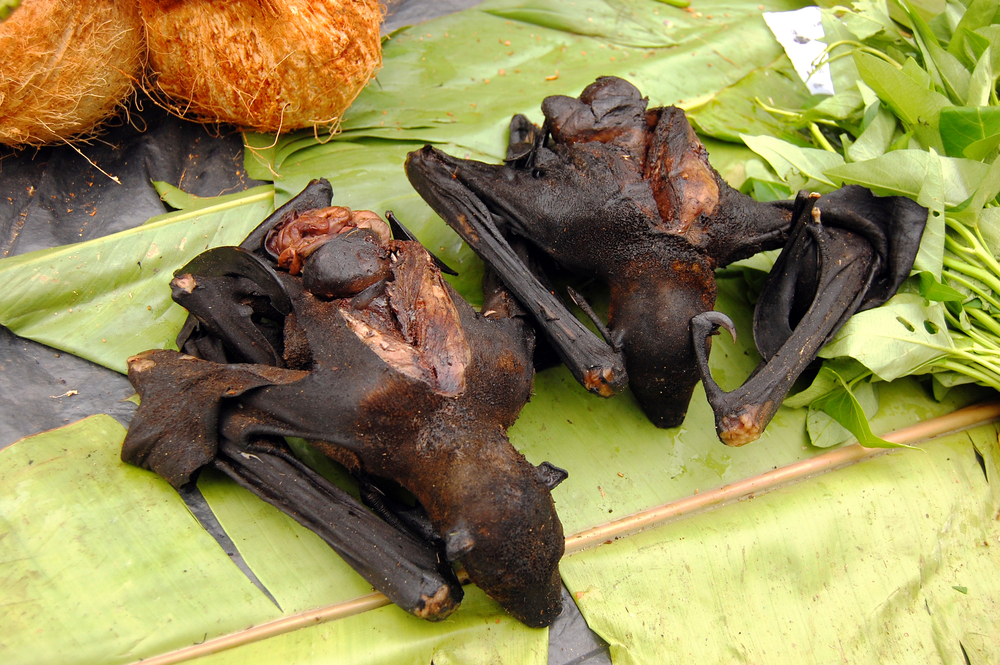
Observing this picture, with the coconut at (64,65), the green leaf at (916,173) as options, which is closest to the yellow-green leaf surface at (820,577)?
the green leaf at (916,173)

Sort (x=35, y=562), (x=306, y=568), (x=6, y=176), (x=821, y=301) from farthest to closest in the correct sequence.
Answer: (x=6, y=176) < (x=821, y=301) < (x=306, y=568) < (x=35, y=562)

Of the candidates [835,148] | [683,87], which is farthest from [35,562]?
[835,148]

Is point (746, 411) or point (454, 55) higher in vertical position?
point (454, 55)

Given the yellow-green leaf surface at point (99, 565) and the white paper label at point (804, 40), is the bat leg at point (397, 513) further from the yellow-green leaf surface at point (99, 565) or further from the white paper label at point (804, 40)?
the white paper label at point (804, 40)

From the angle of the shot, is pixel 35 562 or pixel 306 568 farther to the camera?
pixel 306 568

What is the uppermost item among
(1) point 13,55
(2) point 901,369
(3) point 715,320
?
(1) point 13,55

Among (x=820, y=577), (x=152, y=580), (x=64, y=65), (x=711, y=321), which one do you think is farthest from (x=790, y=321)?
(x=64, y=65)

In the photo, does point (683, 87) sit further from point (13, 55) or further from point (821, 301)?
point (13, 55)
